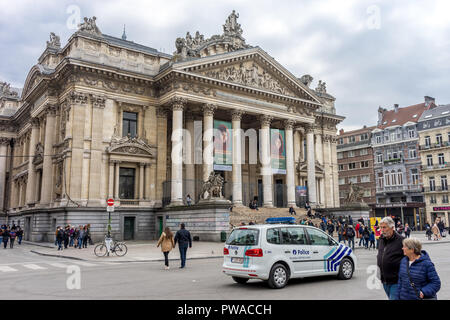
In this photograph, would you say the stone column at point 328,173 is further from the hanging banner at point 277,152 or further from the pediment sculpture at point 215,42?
the pediment sculpture at point 215,42

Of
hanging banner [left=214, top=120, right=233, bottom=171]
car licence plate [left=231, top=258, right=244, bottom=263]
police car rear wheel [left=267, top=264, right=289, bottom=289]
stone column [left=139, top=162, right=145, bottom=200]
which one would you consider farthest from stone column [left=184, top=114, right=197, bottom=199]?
police car rear wheel [left=267, top=264, right=289, bottom=289]

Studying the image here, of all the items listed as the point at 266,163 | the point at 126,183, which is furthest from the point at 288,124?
the point at 126,183

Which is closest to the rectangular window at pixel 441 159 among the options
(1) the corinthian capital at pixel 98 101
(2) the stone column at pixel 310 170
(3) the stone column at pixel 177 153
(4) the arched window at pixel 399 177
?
(4) the arched window at pixel 399 177

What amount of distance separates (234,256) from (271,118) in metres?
32.0

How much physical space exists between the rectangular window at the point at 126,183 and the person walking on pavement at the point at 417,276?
3344 cm

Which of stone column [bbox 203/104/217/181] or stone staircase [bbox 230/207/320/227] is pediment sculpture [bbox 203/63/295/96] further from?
stone staircase [bbox 230/207/320/227]

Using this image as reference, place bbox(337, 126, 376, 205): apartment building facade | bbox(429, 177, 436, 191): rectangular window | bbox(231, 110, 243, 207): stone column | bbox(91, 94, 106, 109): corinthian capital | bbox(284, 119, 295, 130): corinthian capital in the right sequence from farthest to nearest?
bbox(337, 126, 376, 205): apartment building facade
bbox(429, 177, 436, 191): rectangular window
bbox(284, 119, 295, 130): corinthian capital
bbox(231, 110, 243, 207): stone column
bbox(91, 94, 106, 109): corinthian capital

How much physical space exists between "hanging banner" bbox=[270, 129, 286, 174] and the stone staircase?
4.58 meters

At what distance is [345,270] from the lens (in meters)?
12.3

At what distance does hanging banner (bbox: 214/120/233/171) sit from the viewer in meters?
37.9

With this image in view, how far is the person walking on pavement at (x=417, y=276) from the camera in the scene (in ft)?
17.0

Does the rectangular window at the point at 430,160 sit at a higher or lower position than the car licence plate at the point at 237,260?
higher

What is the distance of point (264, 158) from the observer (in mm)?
41344
